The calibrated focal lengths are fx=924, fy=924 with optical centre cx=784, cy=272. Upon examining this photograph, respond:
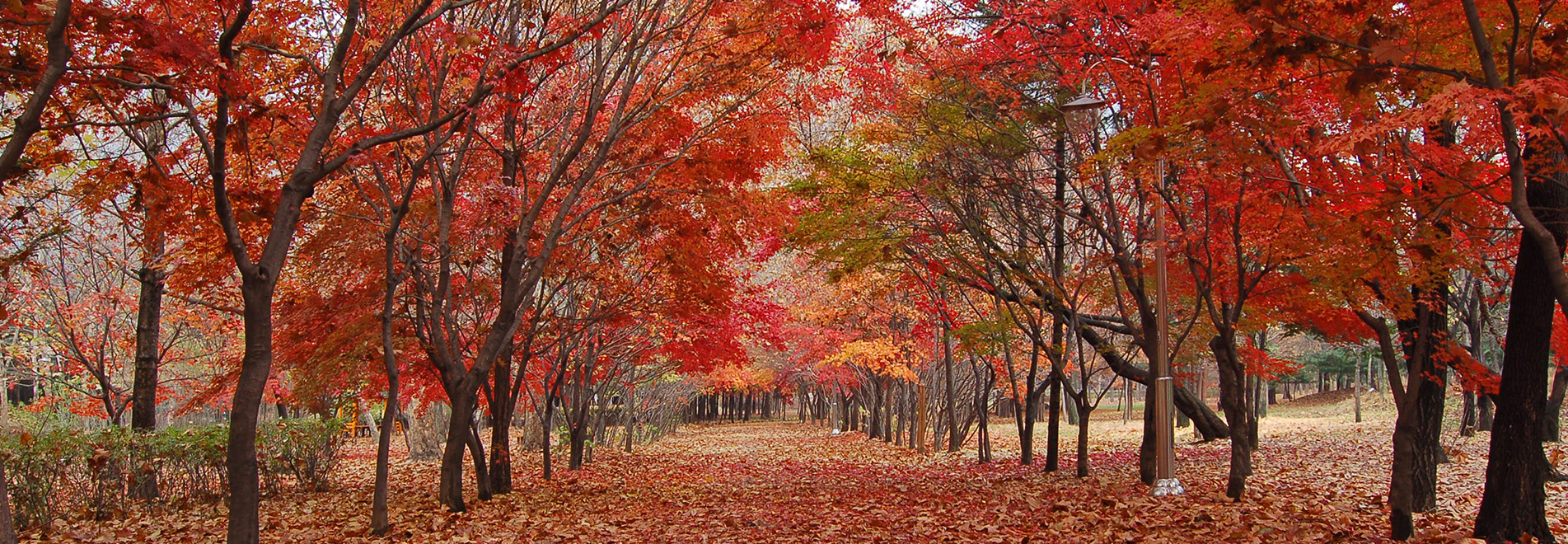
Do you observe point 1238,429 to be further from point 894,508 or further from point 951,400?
point 951,400

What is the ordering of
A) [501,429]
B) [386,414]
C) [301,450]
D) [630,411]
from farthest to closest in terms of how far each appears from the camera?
[630,411] → [301,450] → [501,429] → [386,414]

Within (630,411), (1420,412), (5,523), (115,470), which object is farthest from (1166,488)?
(630,411)

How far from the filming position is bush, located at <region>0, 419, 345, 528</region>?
29.9 feet

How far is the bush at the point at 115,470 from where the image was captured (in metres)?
9.12

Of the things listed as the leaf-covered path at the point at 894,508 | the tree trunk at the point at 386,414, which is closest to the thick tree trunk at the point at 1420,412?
the leaf-covered path at the point at 894,508

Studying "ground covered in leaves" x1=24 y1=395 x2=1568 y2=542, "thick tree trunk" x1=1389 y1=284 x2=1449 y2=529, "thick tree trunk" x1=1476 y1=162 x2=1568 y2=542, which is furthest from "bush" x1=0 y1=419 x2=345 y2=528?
"thick tree trunk" x1=1476 y1=162 x2=1568 y2=542

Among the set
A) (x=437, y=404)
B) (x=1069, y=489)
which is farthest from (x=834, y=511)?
(x=437, y=404)

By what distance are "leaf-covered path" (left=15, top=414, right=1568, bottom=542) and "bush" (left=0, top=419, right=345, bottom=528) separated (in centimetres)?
45

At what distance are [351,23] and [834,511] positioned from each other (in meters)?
6.94

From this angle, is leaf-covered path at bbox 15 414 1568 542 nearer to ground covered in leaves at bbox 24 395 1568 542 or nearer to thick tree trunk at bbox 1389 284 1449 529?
ground covered in leaves at bbox 24 395 1568 542

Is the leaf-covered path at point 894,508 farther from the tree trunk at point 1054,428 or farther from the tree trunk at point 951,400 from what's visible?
the tree trunk at point 951,400

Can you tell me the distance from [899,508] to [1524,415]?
5593 mm

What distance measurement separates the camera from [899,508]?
10180 mm

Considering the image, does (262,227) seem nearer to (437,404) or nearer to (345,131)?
(345,131)
